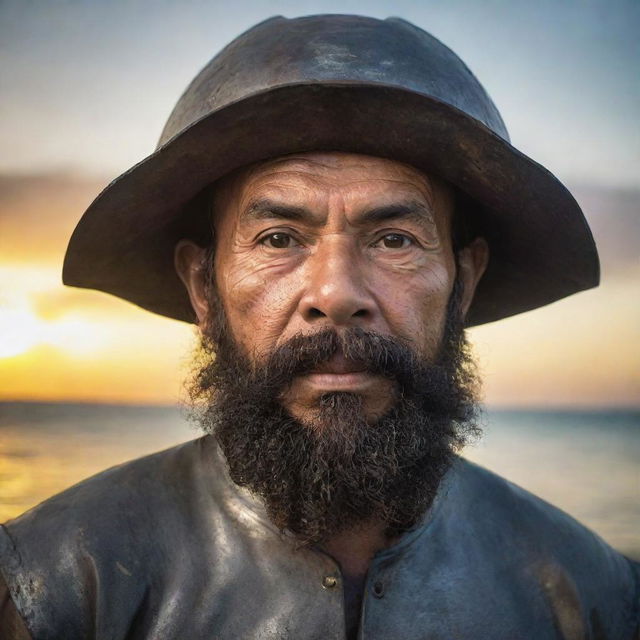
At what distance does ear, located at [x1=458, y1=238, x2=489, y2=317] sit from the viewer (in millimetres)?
3023

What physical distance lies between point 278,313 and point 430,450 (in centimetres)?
74

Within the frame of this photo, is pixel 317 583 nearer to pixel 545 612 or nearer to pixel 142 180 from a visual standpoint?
pixel 545 612

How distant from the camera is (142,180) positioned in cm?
263

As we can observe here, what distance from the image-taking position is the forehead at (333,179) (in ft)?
8.41

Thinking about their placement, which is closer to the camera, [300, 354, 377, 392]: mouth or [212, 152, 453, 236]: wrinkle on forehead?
[300, 354, 377, 392]: mouth

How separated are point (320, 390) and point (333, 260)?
42 cm

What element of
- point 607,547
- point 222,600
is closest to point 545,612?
point 607,547

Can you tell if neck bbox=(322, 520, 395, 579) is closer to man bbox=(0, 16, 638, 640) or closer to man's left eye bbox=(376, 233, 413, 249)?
man bbox=(0, 16, 638, 640)

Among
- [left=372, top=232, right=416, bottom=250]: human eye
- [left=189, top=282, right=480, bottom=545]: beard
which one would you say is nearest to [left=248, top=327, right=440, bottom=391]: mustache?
[left=189, top=282, right=480, bottom=545]: beard

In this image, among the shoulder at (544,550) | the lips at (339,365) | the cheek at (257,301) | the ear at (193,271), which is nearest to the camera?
the lips at (339,365)

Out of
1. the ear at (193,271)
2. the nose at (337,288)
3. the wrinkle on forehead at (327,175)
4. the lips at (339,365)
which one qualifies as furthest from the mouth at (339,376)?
the ear at (193,271)

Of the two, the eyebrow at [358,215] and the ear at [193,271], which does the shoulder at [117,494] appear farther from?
the eyebrow at [358,215]

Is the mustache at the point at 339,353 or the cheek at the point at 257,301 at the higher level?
the cheek at the point at 257,301

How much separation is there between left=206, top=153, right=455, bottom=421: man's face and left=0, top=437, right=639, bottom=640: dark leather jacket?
0.51m
